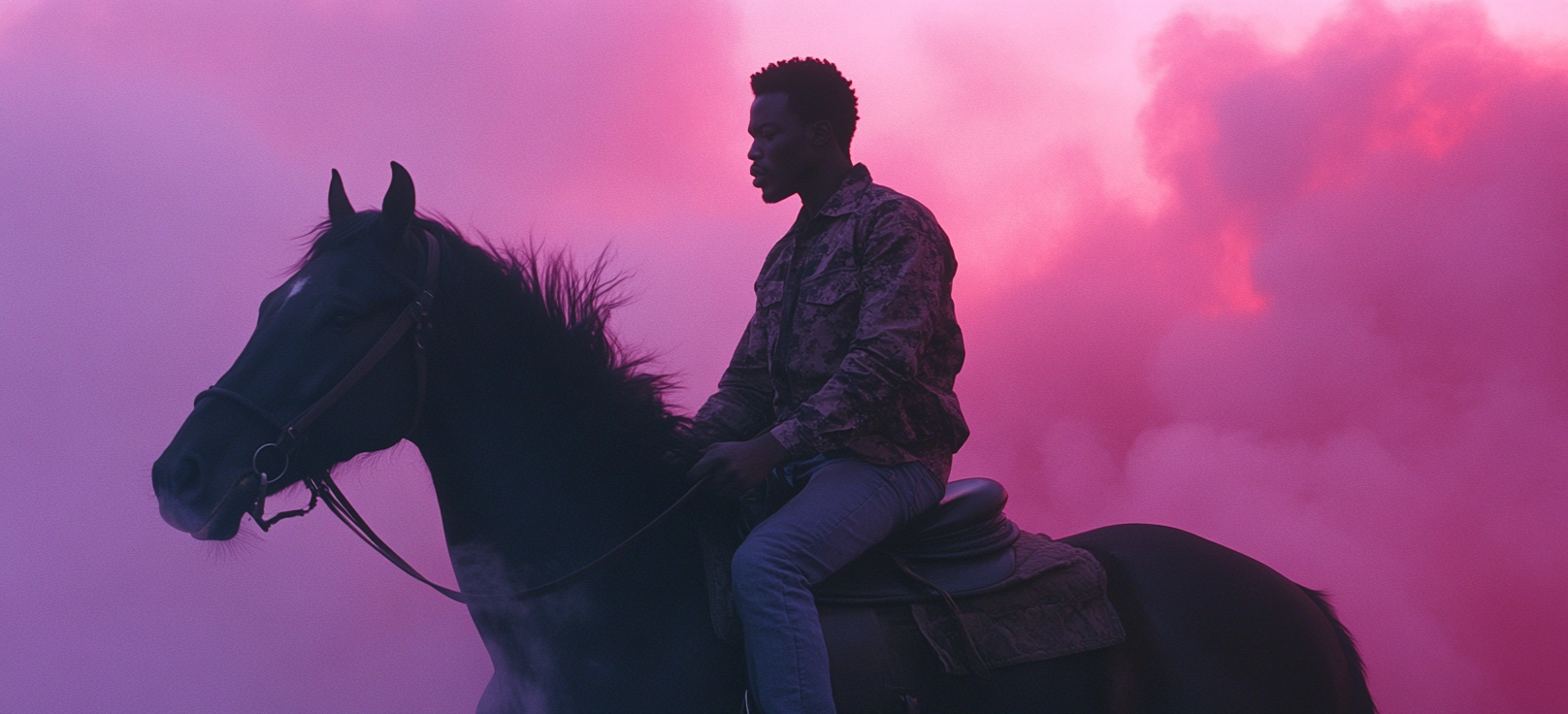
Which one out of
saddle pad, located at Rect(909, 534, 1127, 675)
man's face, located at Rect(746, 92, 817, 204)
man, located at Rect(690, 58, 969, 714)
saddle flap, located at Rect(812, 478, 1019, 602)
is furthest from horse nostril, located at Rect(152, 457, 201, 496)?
saddle pad, located at Rect(909, 534, 1127, 675)

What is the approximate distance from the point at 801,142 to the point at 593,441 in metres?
1.01

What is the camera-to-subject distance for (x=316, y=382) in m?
2.08

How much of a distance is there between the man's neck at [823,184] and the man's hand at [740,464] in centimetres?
75

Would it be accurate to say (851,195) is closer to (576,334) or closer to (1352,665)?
(576,334)

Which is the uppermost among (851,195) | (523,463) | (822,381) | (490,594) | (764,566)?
(851,195)

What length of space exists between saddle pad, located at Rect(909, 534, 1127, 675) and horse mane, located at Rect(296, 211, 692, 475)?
81cm

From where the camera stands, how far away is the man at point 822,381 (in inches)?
86.2

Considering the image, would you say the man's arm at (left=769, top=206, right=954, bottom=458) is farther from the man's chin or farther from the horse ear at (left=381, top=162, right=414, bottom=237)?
the horse ear at (left=381, top=162, right=414, bottom=237)

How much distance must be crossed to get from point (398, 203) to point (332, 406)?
495 mm

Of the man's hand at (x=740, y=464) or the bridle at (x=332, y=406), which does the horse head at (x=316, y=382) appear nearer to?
the bridle at (x=332, y=406)

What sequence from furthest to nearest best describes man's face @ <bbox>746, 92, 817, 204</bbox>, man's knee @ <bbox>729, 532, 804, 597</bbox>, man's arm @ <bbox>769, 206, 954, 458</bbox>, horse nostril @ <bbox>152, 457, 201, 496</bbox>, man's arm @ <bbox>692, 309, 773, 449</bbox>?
man's arm @ <bbox>692, 309, 773, 449</bbox>, man's face @ <bbox>746, 92, 817, 204</bbox>, man's arm @ <bbox>769, 206, 954, 458</bbox>, man's knee @ <bbox>729, 532, 804, 597</bbox>, horse nostril @ <bbox>152, 457, 201, 496</bbox>

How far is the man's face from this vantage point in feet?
8.84

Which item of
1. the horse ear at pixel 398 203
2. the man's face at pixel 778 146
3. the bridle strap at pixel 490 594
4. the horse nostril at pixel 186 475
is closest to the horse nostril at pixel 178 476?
the horse nostril at pixel 186 475

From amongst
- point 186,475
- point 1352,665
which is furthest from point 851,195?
point 1352,665
